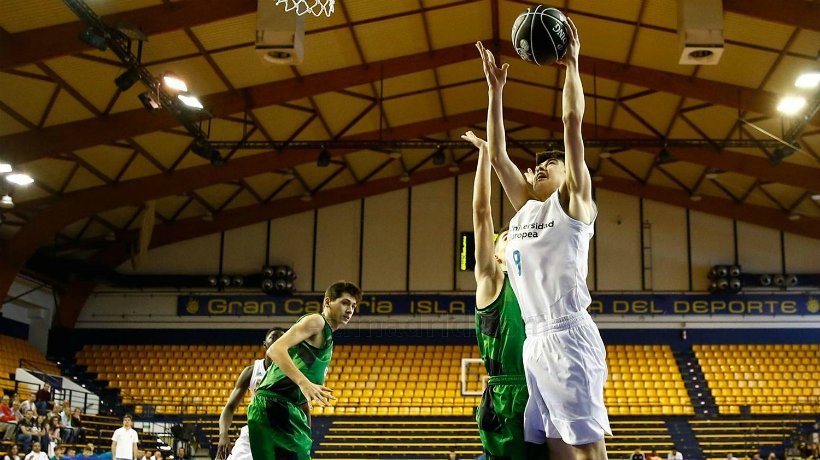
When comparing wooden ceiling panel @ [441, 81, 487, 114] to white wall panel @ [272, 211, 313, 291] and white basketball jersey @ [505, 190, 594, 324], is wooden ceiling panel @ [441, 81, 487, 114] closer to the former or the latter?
white wall panel @ [272, 211, 313, 291]

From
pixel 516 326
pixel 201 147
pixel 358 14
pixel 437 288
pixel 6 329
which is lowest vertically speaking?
pixel 516 326

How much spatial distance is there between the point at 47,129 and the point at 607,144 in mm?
12604

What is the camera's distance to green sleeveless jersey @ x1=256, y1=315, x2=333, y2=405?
5863 mm

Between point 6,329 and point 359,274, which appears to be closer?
point 6,329

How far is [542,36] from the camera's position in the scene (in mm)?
4051

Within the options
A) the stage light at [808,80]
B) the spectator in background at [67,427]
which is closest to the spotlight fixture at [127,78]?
the spectator in background at [67,427]

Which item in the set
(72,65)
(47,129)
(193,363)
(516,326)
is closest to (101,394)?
(193,363)

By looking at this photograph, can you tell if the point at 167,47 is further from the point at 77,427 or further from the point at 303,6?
the point at 77,427

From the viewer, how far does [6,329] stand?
86.1 feet

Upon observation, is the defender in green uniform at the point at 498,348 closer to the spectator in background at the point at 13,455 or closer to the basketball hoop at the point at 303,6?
the basketball hoop at the point at 303,6

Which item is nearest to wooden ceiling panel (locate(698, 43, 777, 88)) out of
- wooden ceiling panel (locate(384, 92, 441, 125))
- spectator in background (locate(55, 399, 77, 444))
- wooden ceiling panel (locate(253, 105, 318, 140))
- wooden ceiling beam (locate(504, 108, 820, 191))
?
wooden ceiling beam (locate(504, 108, 820, 191))

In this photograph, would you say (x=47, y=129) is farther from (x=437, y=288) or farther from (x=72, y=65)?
(x=437, y=288)

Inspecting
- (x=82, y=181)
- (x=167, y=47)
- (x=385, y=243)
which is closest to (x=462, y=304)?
(x=385, y=243)

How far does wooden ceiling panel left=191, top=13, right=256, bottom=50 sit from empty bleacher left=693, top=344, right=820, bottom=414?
53.0 feet
